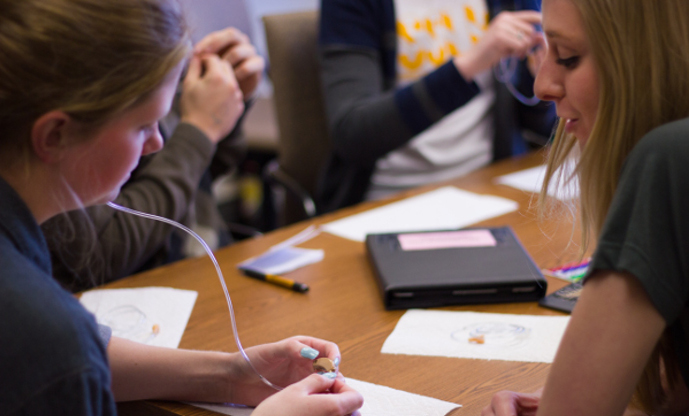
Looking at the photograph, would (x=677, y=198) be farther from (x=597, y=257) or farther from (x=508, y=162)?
(x=508, y=162)

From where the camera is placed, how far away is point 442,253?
968 millimetres

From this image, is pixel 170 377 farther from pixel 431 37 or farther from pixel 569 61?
pixel 431 37

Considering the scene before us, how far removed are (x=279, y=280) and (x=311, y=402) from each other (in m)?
0.40

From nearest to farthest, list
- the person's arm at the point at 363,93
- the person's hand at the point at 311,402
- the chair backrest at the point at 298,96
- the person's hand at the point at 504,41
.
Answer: the person's hand at the point at 311,402
the person's hand at the point at 504,41
the person's arm at the point at 363,93
the chair backrest at the point at 298,96

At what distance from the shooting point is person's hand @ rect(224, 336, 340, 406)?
2.26 feet

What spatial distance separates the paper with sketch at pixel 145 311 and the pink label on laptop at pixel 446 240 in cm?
35

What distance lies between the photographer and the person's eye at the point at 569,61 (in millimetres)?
604

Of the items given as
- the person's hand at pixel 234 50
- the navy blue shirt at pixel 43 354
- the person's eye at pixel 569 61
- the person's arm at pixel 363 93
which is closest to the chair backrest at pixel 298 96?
the person's arm at pixel 363 93

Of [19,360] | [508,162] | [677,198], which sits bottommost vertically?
[508,162]

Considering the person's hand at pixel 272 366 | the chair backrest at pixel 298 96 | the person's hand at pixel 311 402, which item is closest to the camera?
the person's hand at pixel 311 402

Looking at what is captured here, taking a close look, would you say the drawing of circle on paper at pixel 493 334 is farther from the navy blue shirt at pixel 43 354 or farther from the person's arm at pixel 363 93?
the person's arm at pixel 363 93

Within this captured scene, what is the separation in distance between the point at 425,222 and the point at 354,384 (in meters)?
0.58

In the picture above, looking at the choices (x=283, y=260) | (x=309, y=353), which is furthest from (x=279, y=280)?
(x=309, y=353)

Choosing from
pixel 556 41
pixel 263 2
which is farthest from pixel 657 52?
pixel 263 2
